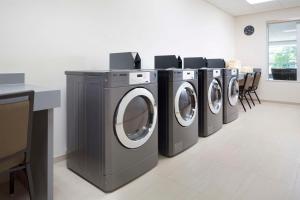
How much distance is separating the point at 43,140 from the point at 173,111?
1299mm

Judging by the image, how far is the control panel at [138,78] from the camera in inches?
70.6

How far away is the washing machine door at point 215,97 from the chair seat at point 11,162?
7.79 feet

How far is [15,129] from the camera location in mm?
1122

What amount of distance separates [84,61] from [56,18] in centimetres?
50

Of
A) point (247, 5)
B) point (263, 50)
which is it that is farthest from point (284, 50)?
point (247, 5)

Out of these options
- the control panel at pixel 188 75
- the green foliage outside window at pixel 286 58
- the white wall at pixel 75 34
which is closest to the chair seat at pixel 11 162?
the white wall at pixel 75 34

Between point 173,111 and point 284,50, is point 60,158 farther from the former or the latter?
point 284,50

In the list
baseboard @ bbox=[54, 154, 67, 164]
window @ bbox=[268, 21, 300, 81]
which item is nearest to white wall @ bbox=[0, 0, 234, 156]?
baseboard @ bbox=[54, 154, 67, 164]

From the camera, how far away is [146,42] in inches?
131

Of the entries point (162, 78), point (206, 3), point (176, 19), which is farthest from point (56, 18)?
point (206, 3)

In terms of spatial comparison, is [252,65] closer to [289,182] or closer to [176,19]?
[176,19]

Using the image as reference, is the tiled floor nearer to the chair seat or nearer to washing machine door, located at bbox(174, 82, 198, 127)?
washing machine door, located at bbox(174, 82, 198, 127)

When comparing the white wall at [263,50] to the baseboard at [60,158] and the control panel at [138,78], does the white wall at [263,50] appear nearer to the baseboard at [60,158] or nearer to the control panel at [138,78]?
the control panel at [138,78]

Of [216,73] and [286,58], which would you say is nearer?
[216,73]
